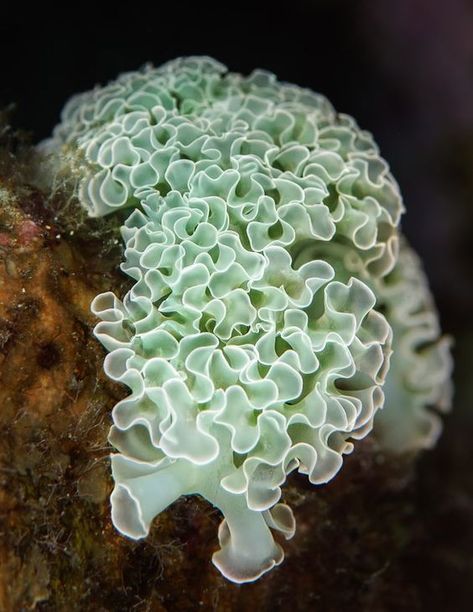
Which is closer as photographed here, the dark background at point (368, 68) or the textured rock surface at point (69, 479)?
the textured rock surface at point (69, 479)

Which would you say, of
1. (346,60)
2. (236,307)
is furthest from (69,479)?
(346,60)

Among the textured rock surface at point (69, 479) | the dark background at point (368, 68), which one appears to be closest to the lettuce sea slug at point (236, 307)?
the textured rock surface at point (69, 479)

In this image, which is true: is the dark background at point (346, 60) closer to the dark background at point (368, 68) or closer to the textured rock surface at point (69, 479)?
the dark background at point (368, 68)

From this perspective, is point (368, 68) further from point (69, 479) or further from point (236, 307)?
point (69, 479)

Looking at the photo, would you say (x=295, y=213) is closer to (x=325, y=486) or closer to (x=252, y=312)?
(x=252, y=312)

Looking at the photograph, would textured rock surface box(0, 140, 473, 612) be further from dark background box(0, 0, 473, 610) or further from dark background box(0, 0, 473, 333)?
dark background box(0, 0, 473, 333)

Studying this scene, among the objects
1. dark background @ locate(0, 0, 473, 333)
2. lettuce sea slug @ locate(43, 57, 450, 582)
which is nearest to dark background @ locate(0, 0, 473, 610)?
dark background @ locate(0, 0, 473, 333)
